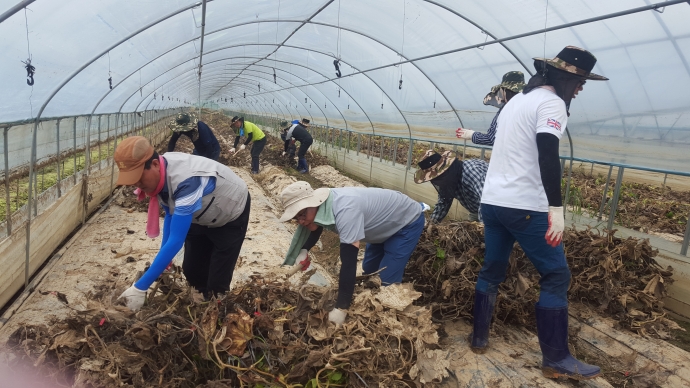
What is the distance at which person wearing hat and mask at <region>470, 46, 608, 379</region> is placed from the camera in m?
2.59

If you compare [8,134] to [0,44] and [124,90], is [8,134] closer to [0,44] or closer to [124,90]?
[0,44]

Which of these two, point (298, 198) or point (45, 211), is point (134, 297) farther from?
point (45, 211)

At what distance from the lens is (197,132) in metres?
6.42

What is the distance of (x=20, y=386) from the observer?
1907mm

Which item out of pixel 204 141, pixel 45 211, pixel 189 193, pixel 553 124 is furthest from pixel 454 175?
pixel 45 211

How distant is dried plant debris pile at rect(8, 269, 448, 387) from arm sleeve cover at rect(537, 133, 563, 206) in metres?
1.05

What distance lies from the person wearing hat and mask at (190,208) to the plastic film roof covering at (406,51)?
3181mm

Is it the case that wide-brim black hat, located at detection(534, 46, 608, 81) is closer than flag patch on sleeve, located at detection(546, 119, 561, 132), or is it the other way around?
flag patch on sleeve, located at detection(546, 119, 561, 132)

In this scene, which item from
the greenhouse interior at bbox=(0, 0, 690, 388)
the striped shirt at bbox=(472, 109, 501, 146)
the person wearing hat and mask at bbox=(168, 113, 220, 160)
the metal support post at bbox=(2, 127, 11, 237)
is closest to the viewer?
the greenhouse interior at bbox=(0, 0, 690, 388)

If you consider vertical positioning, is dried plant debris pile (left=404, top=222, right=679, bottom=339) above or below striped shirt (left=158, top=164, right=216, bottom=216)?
below

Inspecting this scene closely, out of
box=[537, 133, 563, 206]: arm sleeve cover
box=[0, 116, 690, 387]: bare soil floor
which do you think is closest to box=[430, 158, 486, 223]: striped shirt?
box=[0, 116, 690, 387]: bare soil floor

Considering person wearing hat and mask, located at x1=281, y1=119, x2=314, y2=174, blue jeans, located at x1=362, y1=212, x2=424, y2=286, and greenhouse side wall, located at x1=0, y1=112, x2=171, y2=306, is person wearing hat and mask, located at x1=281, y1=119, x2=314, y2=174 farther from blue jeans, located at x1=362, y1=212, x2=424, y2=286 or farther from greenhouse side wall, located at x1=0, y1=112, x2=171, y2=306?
blue jeans, located at x1=362, y1=212, x2=424, y2=286

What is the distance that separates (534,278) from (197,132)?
15.8 feet

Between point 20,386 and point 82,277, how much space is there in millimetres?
2987
